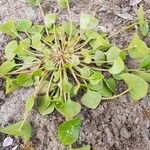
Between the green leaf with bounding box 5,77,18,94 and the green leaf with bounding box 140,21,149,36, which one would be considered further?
the green leaf with bounding box 140,21,149,36

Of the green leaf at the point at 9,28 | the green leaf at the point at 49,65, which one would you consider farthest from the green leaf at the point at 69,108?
the green leaf at the point at 9,28

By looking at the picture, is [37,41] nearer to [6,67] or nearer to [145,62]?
[6,67]

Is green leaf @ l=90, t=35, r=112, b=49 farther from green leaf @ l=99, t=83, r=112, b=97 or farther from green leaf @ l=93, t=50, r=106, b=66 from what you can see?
green leaf @ l=99, t=83, r=112, b=97

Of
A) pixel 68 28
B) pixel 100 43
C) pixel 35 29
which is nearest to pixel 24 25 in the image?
pixel 35 29

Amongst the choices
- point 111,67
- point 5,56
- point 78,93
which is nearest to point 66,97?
point 78,93

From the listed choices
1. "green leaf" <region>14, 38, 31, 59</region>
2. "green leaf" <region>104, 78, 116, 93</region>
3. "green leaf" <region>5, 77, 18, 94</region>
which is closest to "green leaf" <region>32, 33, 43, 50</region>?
"green leaf" <region>14, 38, 31, 59</region>

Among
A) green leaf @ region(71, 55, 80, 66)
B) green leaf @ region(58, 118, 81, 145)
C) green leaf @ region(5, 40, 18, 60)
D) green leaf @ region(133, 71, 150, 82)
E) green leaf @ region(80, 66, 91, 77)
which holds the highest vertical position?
green leaf @ region(5, 40, 18, 60)

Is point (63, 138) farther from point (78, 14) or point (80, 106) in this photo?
point (78, 14)

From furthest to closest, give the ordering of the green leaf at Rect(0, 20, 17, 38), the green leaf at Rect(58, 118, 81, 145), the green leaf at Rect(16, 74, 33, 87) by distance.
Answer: the green leaf at Rect(0, 20, 17, 38)
the green leaf at Rect(16, 74, 33, 87)
the green leaf at Rect(58, 118, 81, 145)
